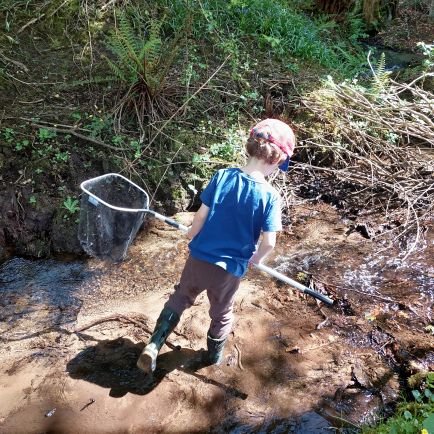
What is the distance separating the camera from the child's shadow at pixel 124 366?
10.0 feet

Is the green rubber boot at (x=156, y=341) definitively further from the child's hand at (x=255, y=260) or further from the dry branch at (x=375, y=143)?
the dry branch at (x=375, y=143)

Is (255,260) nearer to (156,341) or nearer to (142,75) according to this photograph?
(156,341)

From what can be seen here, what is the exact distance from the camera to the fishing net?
3441 millimetres

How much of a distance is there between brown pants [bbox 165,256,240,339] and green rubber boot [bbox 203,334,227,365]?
1.8 inches

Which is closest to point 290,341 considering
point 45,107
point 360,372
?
point 360,372

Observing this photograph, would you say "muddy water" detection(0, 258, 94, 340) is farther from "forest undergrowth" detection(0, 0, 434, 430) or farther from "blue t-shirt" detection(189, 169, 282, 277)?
"blue t-shirt" detection(189, 169, 282, 277)

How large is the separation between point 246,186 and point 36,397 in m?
1.94

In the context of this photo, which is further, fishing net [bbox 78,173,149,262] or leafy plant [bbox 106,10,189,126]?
leafy plant [bbox 106,10,189,126]

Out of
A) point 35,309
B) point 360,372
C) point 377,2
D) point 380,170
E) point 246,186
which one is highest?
point 377,2

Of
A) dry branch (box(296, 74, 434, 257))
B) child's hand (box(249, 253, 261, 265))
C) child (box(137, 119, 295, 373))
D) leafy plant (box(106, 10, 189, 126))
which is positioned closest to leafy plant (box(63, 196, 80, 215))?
leafy plant (box(106, 10, 189, 126))

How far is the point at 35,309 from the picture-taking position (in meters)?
3.64

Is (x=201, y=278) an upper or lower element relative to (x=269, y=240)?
lower

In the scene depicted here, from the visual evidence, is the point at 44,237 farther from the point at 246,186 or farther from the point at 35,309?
the point at 246,186

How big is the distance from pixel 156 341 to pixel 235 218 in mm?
1026
